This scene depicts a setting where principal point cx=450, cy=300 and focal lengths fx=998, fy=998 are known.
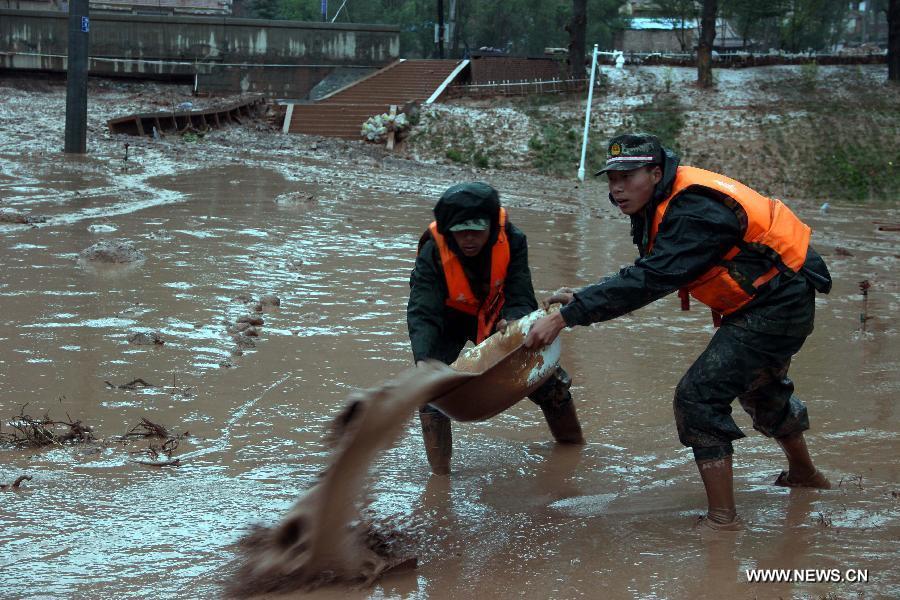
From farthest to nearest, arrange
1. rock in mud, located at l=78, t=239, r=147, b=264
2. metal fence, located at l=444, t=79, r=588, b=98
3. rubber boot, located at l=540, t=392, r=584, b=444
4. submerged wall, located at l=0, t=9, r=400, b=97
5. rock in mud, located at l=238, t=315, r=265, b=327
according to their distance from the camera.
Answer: submerged wall, located at l=0, t=9, r=400, b=97
metal fence, located at l=444, t=79, r=588, b=98
rock in mud, located at l=78, t=239, r=147, b=264
rock in mud, located at l=238, t=315, r=265, b=327
rubber boot, located at l=540, t=392, r=584, b=444

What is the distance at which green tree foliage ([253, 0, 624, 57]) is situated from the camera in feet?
177

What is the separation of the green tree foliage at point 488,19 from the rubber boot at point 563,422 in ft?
154

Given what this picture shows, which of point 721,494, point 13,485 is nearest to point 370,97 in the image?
point 13,485

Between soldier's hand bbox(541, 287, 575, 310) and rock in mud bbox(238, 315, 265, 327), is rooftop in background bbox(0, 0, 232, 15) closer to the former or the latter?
rock in mud bbox(238, 315, 265, 327)

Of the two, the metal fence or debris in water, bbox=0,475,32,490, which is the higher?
the metal fence

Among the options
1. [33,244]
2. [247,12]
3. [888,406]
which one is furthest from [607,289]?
[247,12]

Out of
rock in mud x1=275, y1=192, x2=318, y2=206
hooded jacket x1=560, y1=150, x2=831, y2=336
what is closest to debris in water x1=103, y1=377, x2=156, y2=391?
hooded jacket x1=560, y1=150, x2=831, y2=336

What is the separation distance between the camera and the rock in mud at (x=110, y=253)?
368 inches

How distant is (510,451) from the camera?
535 cm

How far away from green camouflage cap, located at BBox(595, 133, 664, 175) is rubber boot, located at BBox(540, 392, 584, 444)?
1.60 m

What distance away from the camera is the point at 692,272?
3.87 m

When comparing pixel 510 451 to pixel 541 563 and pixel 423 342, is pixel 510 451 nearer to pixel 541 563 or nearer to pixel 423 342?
pixel 423 342

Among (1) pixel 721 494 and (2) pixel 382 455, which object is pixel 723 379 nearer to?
(1) pixel 721 494

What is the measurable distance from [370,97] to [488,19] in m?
25.7
